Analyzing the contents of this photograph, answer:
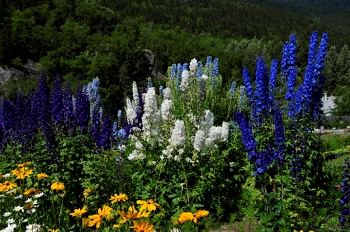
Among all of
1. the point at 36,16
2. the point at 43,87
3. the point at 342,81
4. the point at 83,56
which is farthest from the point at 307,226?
the point at 342,81

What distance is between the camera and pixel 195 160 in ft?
16.7

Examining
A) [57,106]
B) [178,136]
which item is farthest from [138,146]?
[57,106]

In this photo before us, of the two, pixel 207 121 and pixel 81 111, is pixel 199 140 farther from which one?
pixel 81 111

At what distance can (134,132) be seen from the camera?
581 cm

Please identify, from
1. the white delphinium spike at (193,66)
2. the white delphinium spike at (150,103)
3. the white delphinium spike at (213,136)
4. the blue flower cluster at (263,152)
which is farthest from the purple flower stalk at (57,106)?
the blue flower cluster at (263,152)

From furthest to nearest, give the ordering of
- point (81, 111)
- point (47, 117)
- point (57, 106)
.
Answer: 1. point (81, 111)
2. point (57, 106)
3. point (47, 117)

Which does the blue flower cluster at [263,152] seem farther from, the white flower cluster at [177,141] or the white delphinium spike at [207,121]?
the white flower cluster at [177,141]

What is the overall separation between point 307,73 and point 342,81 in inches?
3160

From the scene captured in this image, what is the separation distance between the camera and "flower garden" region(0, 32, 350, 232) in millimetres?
4871

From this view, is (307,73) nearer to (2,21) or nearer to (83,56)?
(83,56)

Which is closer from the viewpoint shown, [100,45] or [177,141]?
[177,141]

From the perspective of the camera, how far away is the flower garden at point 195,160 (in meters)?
4.87

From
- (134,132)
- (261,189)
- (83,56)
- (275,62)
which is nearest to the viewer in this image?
(261,189)

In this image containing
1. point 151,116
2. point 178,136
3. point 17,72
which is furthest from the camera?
point 17,72
